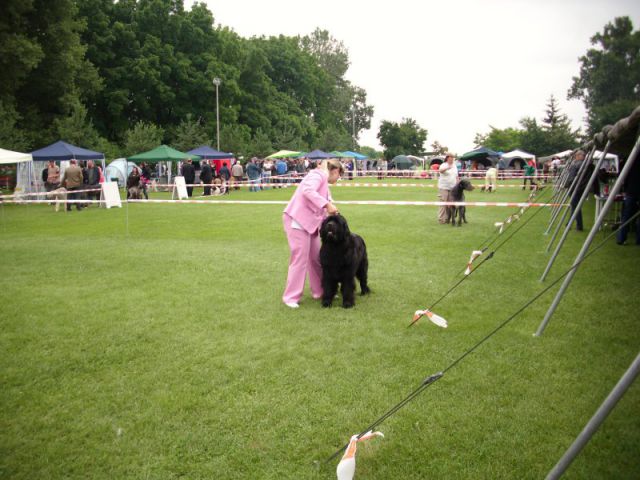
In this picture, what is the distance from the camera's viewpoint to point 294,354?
15.7 ft

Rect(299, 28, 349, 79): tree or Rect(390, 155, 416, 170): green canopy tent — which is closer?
Rect(390, 155, 416, 170): green canopy tent

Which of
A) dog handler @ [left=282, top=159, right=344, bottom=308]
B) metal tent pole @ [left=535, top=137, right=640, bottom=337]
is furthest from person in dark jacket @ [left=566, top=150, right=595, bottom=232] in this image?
dog handler @ [left=282, top=159, right=344, bottom=308]

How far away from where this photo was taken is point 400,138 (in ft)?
262

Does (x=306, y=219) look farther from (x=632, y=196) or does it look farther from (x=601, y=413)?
(x=632, y=196)

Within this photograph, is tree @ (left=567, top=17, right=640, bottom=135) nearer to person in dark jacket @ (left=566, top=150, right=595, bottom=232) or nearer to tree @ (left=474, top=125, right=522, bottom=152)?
tree @ (left=474, top=125, right=522, bottom=152)

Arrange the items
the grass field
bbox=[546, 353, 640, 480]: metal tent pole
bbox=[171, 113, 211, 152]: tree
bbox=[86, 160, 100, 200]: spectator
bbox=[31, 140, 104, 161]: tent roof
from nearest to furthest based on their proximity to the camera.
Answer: bbox=[546, 353, 640, 480]: metal tent pole → the grass field → bbox=[86, 160, 100, 200]: spectator → bbox=[31, 140, 104, 161]: tent roof → bbox=[171, 113, 211, 152]: tree

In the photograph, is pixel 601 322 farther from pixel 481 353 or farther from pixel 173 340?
pixel 173 340

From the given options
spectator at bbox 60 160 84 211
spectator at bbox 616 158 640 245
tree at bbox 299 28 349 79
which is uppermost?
tree at bbox 299 28 349 79

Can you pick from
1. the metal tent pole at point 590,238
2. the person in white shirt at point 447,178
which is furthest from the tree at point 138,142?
the metal tent pole at point 590,238

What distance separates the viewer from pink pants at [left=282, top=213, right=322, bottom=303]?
20.5 ft

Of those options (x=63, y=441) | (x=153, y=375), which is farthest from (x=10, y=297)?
(x=63, y=441)

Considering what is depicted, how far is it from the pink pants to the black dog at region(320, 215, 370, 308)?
29 cm

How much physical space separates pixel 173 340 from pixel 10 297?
11.0 feet

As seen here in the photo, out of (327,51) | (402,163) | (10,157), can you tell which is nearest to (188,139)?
(10,157)
